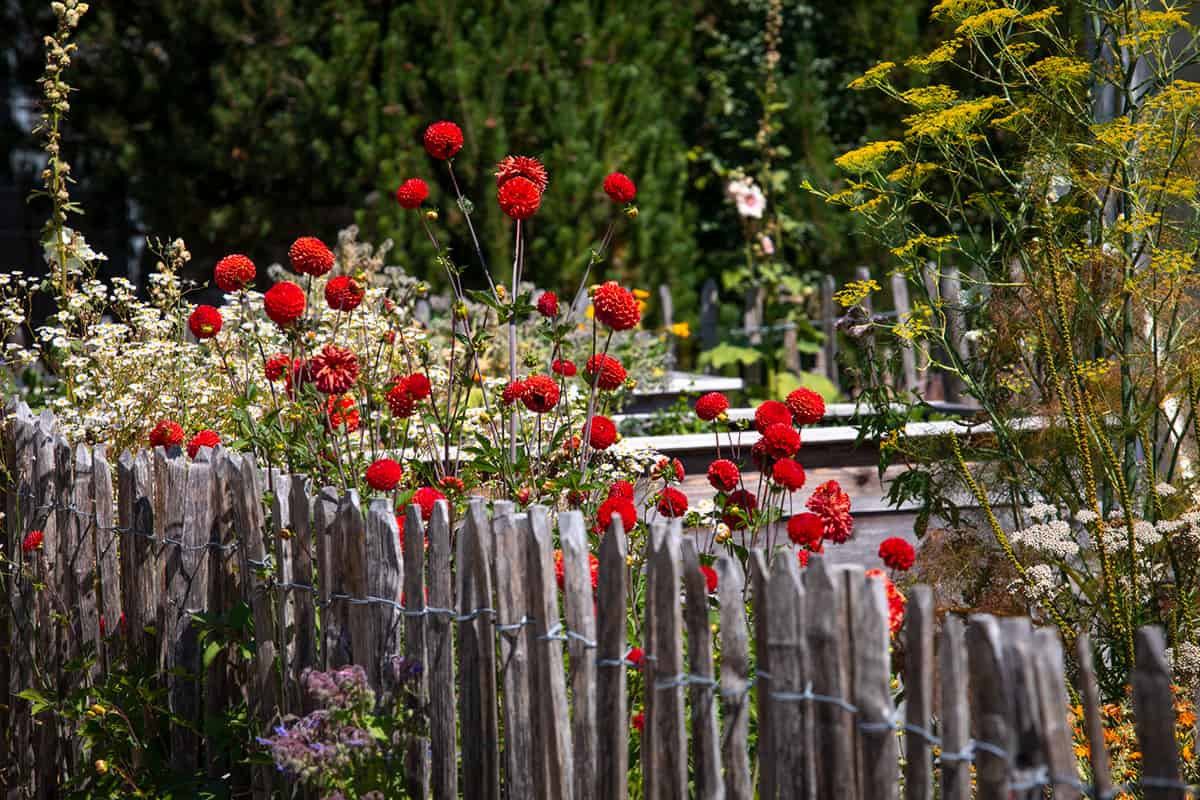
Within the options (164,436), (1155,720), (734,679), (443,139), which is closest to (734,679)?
(734,679)

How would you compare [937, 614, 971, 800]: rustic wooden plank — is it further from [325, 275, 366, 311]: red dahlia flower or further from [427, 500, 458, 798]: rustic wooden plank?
[325, 275, 366, 311]: red dahlia flower

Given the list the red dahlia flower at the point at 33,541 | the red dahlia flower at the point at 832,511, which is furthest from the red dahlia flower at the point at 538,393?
the red dahlia flower at the point at 33,541

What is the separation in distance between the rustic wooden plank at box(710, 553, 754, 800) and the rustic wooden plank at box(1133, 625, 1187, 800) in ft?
1.99

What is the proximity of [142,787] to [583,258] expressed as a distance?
565 cm

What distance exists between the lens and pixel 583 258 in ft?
26.8

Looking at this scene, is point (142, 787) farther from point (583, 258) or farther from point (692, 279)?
point (692, 279)

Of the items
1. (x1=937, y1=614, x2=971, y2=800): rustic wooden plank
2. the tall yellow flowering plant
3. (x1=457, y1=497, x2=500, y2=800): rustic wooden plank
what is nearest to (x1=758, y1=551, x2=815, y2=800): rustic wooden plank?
(x1=937, y1=614, x2=971, y2=800): rustic wooden plank

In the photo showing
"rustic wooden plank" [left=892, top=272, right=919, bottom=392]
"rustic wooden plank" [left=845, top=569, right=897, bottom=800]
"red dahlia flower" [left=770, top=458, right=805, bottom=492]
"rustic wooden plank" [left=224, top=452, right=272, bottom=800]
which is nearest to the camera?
"rustic wooden plank" [left=845, top=569, right=897, bottom=800]

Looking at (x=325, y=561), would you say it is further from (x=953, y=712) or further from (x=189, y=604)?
(x=953, y=712)

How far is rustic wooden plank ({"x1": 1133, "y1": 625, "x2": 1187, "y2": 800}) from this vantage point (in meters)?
1.43

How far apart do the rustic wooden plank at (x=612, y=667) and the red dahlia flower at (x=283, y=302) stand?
1.14 metres

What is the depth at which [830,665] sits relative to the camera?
1793 mm

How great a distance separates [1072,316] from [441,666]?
2.22 metres

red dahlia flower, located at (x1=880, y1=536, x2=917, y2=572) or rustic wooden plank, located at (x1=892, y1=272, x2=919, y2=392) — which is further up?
rustic wooden plank, located at (x1=892, y1=272, x2=919, y2=392)
